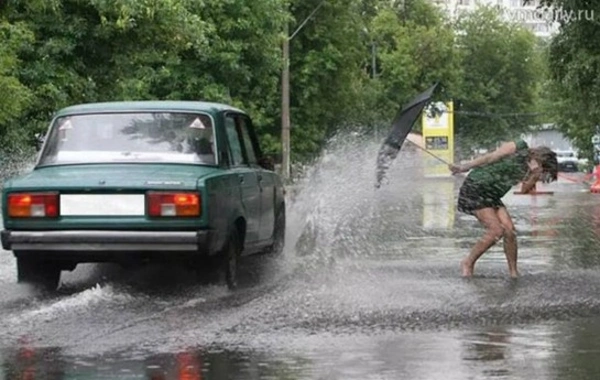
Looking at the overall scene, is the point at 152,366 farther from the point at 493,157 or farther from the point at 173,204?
the point at 493,157

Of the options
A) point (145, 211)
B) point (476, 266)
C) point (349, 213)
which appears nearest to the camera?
point (145, 211)

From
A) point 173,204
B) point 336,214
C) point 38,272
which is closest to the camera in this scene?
point 173,204

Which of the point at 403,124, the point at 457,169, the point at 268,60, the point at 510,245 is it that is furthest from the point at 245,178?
the point at 268,60

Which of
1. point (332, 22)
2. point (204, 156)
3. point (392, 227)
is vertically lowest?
point (392, 227)

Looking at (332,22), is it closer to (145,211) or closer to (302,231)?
(302,231)

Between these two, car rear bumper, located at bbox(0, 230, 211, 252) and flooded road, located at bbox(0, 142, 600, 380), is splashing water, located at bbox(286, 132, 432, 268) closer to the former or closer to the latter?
flooded road, located at bbox(0, 142, 600, 380)

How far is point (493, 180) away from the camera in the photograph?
12367mm

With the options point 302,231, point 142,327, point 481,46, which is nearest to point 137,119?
point 142,327

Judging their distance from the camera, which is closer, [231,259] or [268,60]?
[231,259]

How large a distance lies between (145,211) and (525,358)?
362 cm

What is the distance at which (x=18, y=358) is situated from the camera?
7.77 m

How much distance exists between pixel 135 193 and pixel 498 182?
380 centimetres

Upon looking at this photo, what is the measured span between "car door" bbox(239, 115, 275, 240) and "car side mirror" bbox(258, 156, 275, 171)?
2.7 inches

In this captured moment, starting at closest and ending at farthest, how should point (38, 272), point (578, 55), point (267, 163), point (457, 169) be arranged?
point (38, 272) < point (457, 169) < point (267, 163) < point (578, 55)
